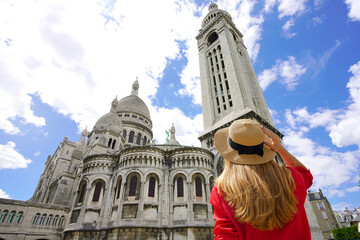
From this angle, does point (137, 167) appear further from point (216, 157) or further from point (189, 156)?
point (216, 157)

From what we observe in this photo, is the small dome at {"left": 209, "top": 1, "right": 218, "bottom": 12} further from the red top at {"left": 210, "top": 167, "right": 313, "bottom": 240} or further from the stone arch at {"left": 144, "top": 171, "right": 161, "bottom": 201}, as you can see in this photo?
the red top at {"left": 210, "top": 167, "right": 313, "bottom": 240}

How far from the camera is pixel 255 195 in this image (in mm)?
1839

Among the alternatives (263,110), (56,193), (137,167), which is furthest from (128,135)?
(263,110)

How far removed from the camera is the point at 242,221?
1842 mm

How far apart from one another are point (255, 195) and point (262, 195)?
0.06m

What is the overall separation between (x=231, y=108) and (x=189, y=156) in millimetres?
9632

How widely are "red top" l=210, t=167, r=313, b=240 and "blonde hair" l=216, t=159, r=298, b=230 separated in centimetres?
6

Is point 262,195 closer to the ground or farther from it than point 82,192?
closer to the ground

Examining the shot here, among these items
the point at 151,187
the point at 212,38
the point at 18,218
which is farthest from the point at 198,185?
the point at 212,38

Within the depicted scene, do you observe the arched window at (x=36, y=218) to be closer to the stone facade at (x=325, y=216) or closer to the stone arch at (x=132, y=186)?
the stone arch at (x=132, y=186)

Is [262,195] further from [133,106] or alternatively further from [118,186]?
[133,106]

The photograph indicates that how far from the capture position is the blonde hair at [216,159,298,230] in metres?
1.77

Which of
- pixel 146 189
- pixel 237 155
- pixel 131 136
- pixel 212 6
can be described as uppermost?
pixel 212 6

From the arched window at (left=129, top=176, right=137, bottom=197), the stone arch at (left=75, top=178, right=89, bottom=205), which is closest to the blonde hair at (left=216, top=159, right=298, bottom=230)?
the arched window at (left=129, top=176, right=137, bottom=197)
